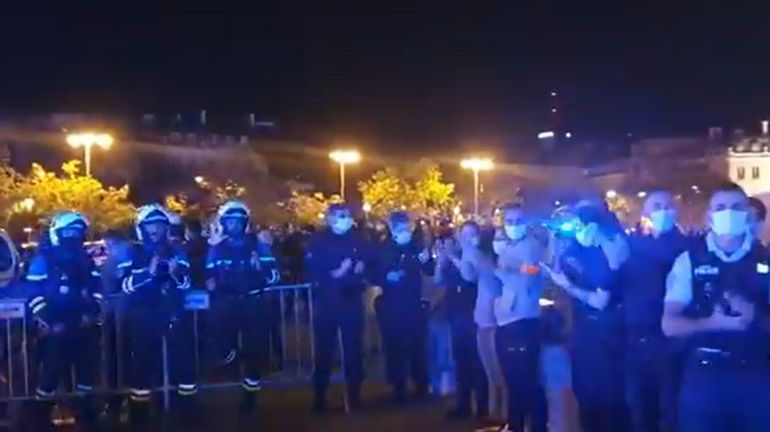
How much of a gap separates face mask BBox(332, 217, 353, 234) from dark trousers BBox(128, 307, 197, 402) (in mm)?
1491

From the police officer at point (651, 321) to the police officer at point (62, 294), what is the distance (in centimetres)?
451

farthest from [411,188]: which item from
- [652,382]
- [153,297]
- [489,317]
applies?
[652,382]

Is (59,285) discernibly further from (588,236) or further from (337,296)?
(588,236)

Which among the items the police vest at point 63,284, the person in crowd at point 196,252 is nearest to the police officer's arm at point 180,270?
the person in crowd at point 196,252

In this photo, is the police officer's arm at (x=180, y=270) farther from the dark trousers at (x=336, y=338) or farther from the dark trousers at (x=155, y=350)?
the dark trousers at (x=336, y=338)

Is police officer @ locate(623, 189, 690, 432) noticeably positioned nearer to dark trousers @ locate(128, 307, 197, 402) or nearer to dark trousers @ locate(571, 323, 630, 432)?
dark trousers @ locate(571, 323, 630, 432)

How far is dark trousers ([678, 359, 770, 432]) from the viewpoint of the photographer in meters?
5.24

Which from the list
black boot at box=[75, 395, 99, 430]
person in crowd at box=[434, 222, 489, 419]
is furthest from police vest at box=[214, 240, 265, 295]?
person in crowd at box=[434, 222, 489, 419]

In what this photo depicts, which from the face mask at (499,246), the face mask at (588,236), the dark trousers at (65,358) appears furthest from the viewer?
the dark trousers at (65,358)

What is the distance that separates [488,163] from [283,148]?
18613mm

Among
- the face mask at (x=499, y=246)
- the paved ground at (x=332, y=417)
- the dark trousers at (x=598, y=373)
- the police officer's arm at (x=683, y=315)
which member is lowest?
the paved ground at (x=332, y=417)

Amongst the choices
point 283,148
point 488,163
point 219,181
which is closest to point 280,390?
point 488,163

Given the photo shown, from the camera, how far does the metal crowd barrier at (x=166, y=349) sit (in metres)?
10.9

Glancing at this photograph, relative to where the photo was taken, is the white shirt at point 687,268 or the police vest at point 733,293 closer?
the police vest at point 733,293
